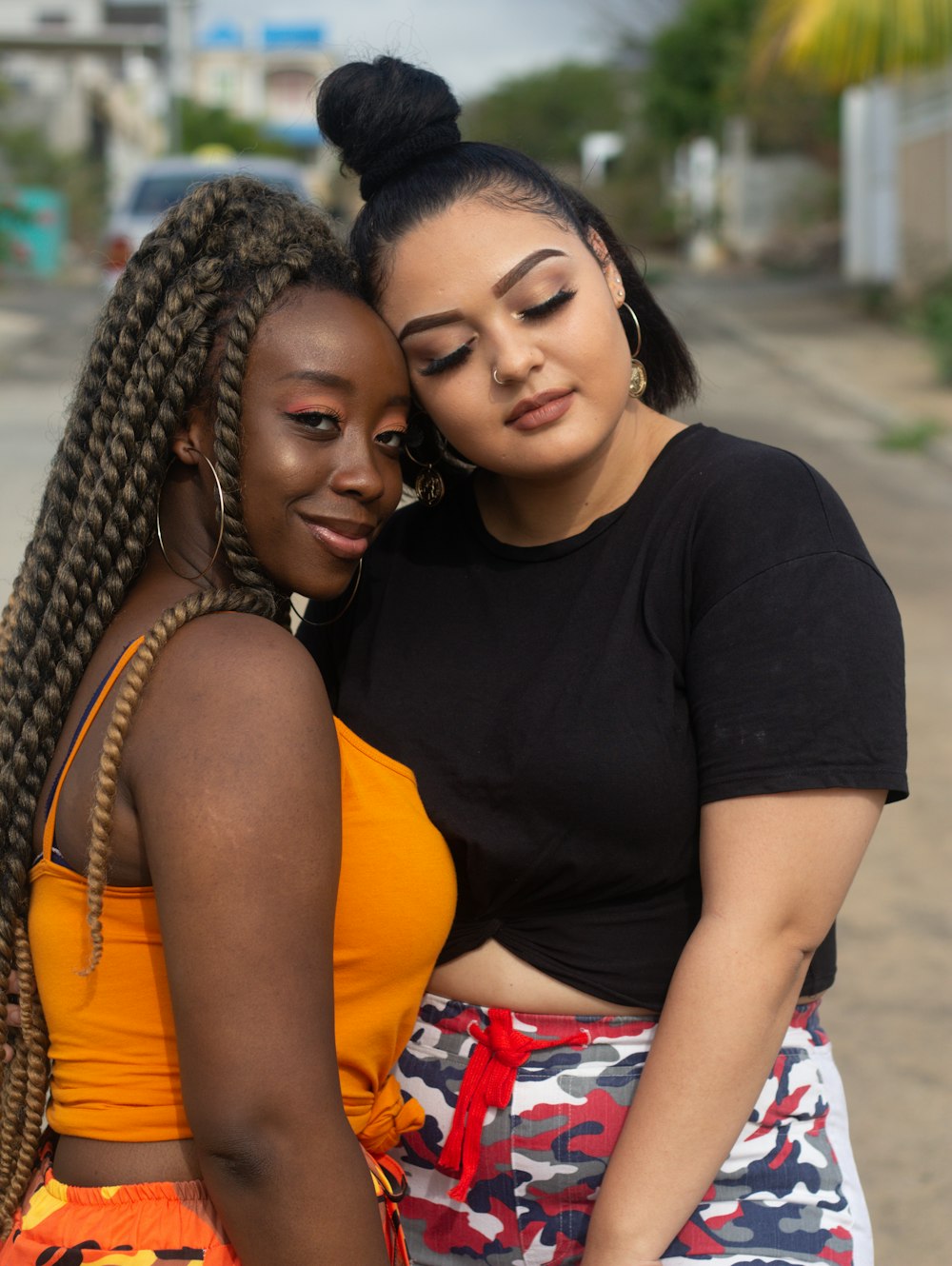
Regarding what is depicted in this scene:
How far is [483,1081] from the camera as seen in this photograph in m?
A: 1.96

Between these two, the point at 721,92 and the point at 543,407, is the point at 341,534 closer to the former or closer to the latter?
the point at 543,407

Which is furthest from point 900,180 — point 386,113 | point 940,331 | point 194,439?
point 194,439

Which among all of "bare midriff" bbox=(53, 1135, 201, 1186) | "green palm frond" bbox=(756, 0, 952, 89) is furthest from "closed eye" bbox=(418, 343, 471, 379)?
"green palm frond" bbox=(756, 0, 952, 89)

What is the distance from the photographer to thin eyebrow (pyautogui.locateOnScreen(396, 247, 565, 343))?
1997 millimetres

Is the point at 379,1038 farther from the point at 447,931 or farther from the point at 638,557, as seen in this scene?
the point at 638,557

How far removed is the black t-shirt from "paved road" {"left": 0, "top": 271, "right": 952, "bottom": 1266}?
72cm

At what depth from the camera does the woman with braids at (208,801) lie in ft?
5.05

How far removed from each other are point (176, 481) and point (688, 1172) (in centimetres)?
107

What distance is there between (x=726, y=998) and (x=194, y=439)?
37.5 inches

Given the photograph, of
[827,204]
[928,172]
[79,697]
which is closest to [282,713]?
[79,697]

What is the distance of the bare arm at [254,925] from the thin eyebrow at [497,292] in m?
0.61

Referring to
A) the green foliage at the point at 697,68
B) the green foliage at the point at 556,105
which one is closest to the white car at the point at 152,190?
the green foliage at the point at 697,68

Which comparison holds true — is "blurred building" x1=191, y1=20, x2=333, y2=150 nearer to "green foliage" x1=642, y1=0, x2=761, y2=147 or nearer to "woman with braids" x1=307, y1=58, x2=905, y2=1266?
"green foliage" x1=642, y1=0, x2=761, y2=147

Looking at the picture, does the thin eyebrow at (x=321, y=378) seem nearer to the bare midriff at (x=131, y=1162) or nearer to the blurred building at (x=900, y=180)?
the bare midriff at (x=131, y=1162)
